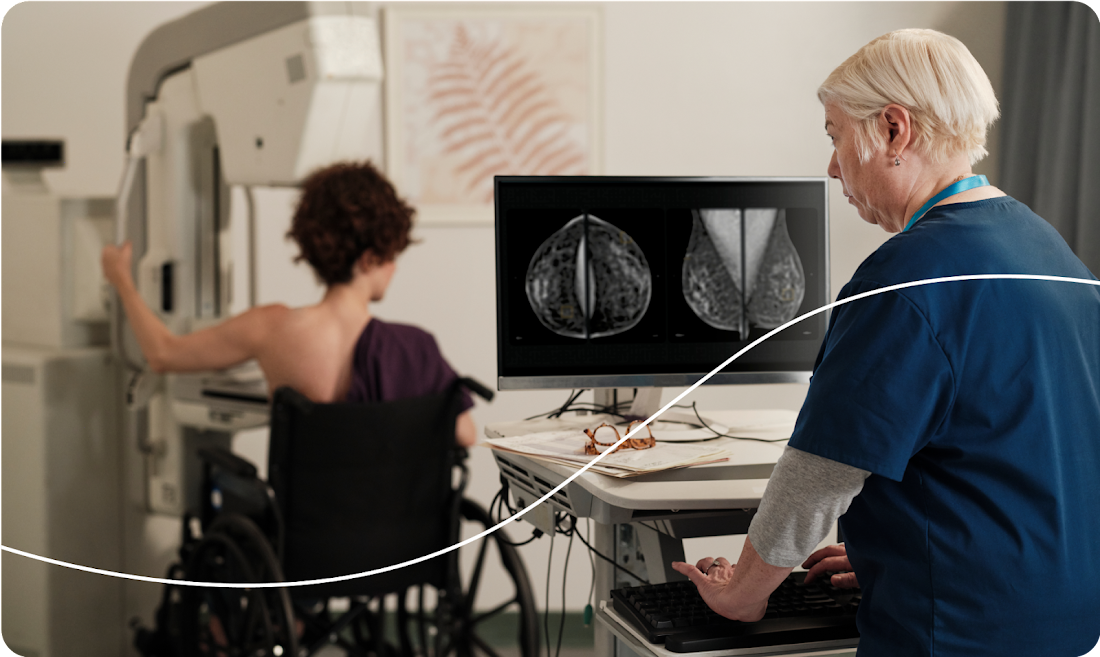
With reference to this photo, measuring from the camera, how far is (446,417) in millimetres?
1583

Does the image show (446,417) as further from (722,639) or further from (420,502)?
(722,639)

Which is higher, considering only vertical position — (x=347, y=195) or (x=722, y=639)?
(x=347, y=195)

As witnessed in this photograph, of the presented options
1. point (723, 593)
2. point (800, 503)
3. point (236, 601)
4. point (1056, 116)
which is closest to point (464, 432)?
point (236, 601)

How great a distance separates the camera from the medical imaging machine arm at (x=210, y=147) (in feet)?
5.11

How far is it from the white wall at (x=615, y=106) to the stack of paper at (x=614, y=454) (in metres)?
1.19

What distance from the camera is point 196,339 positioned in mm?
1687

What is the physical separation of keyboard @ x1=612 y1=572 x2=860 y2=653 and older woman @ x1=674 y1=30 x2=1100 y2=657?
0.34ft

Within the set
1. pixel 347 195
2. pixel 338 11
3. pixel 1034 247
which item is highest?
pixel 338 11

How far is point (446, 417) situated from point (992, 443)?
1.03 metres

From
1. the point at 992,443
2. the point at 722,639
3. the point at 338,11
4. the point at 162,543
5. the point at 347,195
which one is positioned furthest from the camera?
the point at 162,543

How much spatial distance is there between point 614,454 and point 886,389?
1.40 ft

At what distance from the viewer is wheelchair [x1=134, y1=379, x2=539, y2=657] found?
151 cm

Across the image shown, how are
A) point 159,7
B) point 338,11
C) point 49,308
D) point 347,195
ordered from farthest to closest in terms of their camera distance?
point 159,7 → point 49,308 → point 347,195 → point 338,11

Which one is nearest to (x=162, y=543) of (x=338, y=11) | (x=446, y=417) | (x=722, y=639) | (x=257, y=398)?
(x=257, y=398)
